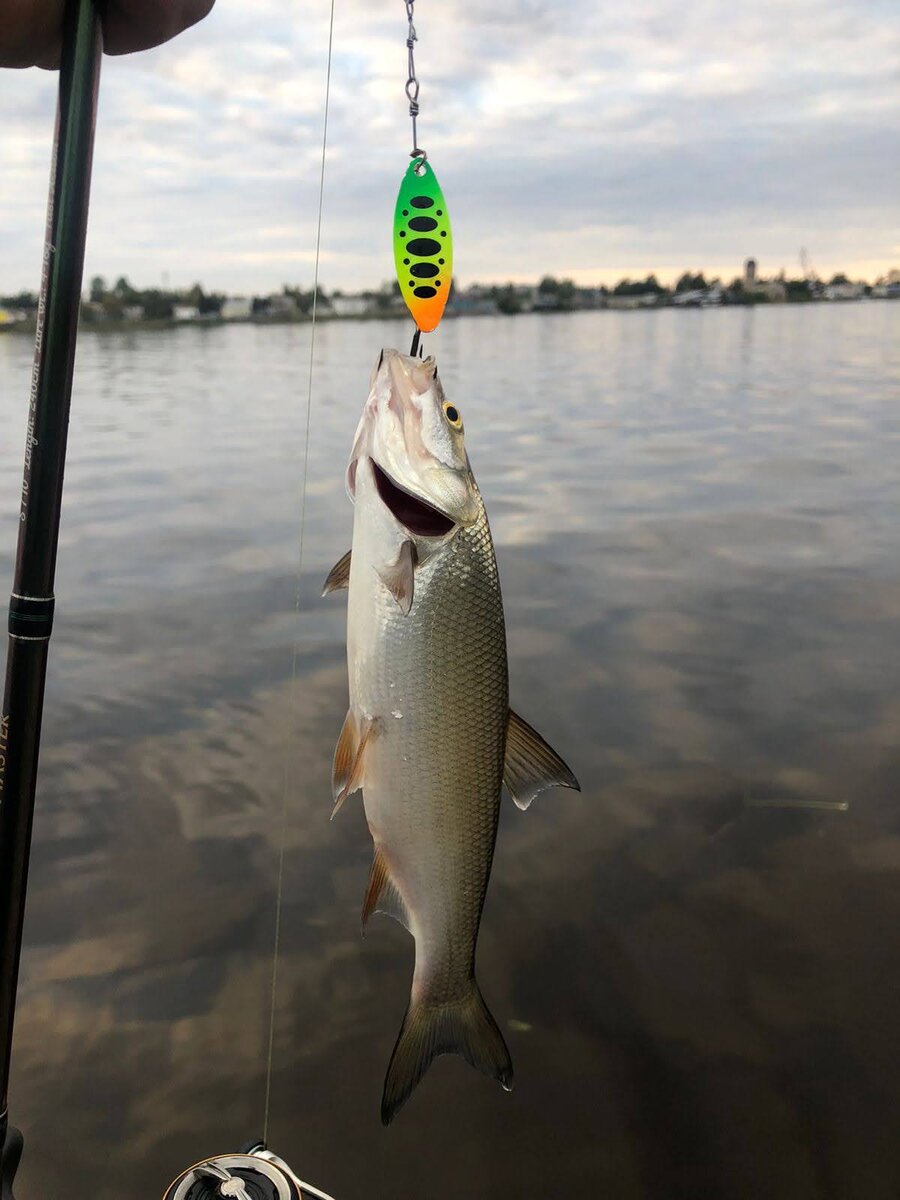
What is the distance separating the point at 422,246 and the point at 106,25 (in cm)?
74

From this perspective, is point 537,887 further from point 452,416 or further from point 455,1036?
point 452,416

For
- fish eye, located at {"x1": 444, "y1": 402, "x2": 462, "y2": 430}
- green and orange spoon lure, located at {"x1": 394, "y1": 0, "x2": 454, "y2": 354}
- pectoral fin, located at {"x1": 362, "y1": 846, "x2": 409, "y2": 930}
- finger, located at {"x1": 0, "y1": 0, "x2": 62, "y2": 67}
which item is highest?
finger, located at {"x1": 0, "y1": 0, "x2": 62, "y2": 67}

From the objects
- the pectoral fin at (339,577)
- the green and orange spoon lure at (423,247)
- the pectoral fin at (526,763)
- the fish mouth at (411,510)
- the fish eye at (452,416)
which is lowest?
the pectoral fin at (526,763)

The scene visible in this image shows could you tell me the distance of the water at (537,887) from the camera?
304 centimetres

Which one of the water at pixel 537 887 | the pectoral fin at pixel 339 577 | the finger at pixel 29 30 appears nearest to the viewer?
the finger at pixel 29 30

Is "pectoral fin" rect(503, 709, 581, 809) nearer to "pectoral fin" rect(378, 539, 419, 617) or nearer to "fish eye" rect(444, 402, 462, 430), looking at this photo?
"pectoral fin" rect(378, 539, 419, 617)

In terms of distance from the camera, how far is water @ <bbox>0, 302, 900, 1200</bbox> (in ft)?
9.99

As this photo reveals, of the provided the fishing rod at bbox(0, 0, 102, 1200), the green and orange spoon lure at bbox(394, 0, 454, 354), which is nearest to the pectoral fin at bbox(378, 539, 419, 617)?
the green and orange spoon lure at bbox(394, 0, 454, 354)

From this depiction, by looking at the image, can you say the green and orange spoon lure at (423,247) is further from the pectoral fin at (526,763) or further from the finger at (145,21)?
the pectoral fin at (526,763)

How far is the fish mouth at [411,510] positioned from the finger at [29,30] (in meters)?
0.98

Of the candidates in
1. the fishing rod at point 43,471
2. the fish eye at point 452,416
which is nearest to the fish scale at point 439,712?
the fish eye at point 452,416

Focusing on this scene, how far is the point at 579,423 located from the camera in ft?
57.2

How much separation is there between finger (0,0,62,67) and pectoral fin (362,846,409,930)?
5.30 feet

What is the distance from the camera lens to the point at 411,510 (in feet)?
6.10
